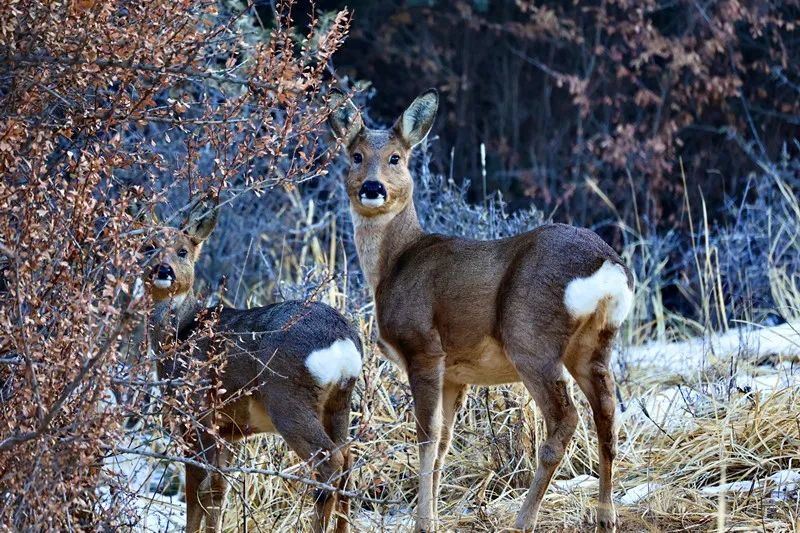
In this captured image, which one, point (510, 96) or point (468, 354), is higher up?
point (510, 96)

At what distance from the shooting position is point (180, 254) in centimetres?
657

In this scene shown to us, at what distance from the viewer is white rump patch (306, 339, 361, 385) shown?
5770 millimetres

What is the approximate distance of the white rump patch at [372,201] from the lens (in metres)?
6.50

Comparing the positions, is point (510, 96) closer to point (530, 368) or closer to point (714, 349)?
point (714, 349)

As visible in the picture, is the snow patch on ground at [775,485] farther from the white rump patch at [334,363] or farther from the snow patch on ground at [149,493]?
the snow patch on ground at [149,493]

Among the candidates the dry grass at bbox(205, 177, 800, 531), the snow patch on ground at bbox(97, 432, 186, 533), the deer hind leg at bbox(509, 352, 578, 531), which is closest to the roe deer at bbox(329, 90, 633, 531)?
the deer hind leg at bbox(509, 352, 578, 531)

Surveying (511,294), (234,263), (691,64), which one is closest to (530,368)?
(511,294)

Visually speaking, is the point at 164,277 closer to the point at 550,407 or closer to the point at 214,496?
the point at 214,496

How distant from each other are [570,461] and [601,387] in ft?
3.27

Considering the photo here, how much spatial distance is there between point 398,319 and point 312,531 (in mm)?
1080

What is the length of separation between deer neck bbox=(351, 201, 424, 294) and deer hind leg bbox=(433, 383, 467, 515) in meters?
0.68

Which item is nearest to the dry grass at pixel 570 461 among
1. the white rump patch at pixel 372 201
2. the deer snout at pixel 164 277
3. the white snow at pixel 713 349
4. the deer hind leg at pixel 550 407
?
the white snow at pixel 713 349

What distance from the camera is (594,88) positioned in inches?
→ 487

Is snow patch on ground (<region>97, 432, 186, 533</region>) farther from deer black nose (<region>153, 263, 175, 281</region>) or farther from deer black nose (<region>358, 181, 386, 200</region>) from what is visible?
deer black nose (<region>358, 181, 386, 200</region>)
